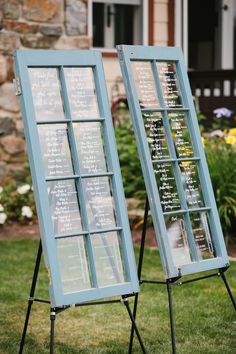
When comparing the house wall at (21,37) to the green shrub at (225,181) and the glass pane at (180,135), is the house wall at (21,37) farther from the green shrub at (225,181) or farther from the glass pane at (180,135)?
the glass pane at (180,135)

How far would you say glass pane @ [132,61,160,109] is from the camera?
482cm

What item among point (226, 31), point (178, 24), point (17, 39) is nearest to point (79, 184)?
point (17, 39)

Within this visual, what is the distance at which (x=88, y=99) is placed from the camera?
4.68 metres

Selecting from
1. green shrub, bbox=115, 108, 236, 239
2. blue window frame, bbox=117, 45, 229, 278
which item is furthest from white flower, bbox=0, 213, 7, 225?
blue window frame, bbox=117, 45, 229, 278

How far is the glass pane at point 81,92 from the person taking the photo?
4.62 metres

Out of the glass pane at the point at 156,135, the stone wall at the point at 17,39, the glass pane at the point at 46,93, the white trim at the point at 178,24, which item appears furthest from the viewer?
the white trim at the point at 178,24

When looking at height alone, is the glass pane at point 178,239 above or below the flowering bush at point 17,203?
above

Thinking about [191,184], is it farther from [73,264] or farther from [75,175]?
[73,264]

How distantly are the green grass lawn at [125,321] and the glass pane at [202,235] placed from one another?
60 cm

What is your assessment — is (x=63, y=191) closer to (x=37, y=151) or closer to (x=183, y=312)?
(x=37, y=151)

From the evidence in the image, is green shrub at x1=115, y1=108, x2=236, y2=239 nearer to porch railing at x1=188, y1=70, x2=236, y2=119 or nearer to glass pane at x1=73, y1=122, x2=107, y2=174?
porch railing at x1=188, y1=70, x2=236, y2=119

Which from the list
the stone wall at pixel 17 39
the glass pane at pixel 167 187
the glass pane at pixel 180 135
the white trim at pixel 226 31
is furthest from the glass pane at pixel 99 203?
the white trim at pixel 226 31

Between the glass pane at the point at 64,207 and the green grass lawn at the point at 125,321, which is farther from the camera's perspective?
the green grass lawn at the point at 125,321

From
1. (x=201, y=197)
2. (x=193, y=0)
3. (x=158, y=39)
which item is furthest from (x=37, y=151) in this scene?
(x=193, y=0)
